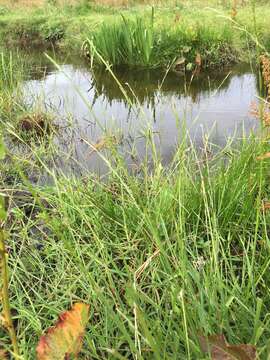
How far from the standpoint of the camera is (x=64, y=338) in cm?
57

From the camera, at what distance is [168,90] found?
448 cm

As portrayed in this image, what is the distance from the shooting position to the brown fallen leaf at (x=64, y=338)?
57 cm

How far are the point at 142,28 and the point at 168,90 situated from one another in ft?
3.28

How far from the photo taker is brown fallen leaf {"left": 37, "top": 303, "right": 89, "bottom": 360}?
1.86 feet

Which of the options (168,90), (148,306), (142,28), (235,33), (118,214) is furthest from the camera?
(235,33)

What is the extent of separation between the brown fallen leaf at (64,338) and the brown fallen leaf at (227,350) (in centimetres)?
18

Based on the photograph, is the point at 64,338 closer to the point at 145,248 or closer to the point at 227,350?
the point at 227,350

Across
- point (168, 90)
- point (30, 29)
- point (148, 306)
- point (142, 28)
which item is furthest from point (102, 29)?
point (148, 306)

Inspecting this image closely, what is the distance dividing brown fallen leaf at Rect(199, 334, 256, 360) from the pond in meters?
1.48

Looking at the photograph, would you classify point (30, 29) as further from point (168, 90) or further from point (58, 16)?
point (168, 90)

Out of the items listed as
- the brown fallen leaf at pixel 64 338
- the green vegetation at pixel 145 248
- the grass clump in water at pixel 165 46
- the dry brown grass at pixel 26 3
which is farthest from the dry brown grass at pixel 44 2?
the brown fallen leaf at pixel 64 338

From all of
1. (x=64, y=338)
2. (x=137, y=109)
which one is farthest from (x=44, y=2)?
(x=64, y=338)

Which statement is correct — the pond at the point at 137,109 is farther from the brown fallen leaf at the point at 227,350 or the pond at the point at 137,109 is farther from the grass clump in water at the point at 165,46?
the brown fallen leaf at the point at 227,350

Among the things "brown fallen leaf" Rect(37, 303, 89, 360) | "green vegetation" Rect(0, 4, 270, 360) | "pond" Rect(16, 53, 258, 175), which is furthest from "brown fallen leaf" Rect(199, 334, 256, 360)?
"pond" Rect(16, 53, 258, 175)
